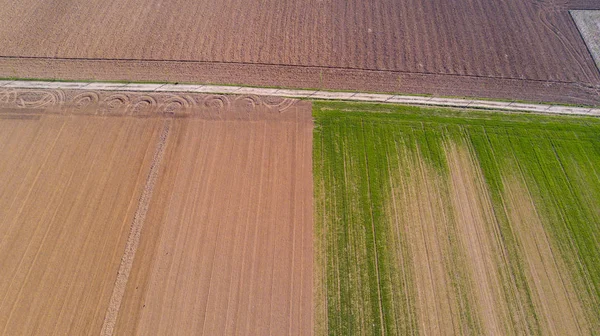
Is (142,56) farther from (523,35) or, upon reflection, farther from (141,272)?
(523,35)

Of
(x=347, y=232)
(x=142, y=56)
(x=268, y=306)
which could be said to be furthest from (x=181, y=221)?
(x=142, y=56)

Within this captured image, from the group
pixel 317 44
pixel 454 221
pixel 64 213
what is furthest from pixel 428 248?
pixel 64 213

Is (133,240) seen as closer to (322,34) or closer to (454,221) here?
(454,221)

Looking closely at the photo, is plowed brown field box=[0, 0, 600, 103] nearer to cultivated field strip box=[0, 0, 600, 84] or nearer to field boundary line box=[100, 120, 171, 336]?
cultivated field strip box=[0, 0, 600, 84]

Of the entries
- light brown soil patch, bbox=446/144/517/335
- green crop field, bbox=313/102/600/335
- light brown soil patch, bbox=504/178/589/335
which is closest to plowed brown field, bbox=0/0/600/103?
green crop field, bbox=313/102/600/335

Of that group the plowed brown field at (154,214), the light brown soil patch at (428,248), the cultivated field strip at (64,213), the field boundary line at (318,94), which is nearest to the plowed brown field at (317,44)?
the field boundary line at (318,94)

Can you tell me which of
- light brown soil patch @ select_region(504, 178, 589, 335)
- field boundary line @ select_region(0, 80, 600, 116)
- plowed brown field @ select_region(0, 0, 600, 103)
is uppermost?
plowed brown field @ select_region(0, 0, 600, 103)
